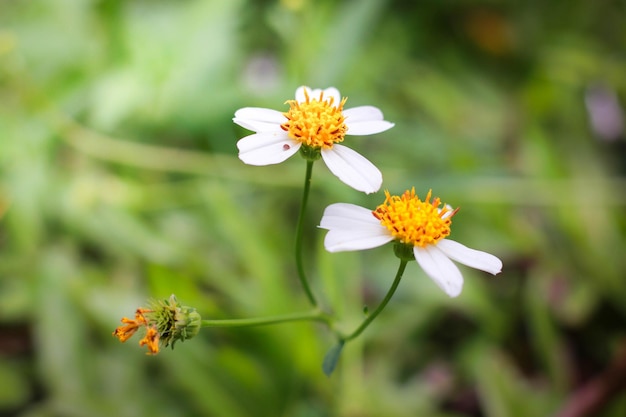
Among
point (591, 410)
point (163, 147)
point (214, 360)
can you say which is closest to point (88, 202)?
point (163, 147)

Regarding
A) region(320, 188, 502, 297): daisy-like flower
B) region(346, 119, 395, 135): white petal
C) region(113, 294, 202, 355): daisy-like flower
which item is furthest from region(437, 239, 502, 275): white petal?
region(113, 294, 202, 355): daisy-like flower

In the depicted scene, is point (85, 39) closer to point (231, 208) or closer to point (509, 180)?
point (231, 208)

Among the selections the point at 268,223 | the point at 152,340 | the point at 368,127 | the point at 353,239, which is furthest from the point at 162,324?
the point at 268,223

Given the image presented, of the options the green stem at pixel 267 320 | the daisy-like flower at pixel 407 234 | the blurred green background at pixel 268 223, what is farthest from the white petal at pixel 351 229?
the blurred green background at pixel 268 223

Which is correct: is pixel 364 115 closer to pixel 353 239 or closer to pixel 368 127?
pixel 368 127

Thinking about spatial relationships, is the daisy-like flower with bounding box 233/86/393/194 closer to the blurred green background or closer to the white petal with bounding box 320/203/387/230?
the white petal with bounding box 320/203/387/230

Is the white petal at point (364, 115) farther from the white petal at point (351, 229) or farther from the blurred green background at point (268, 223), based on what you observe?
the blurred green background at point (268, 223)
